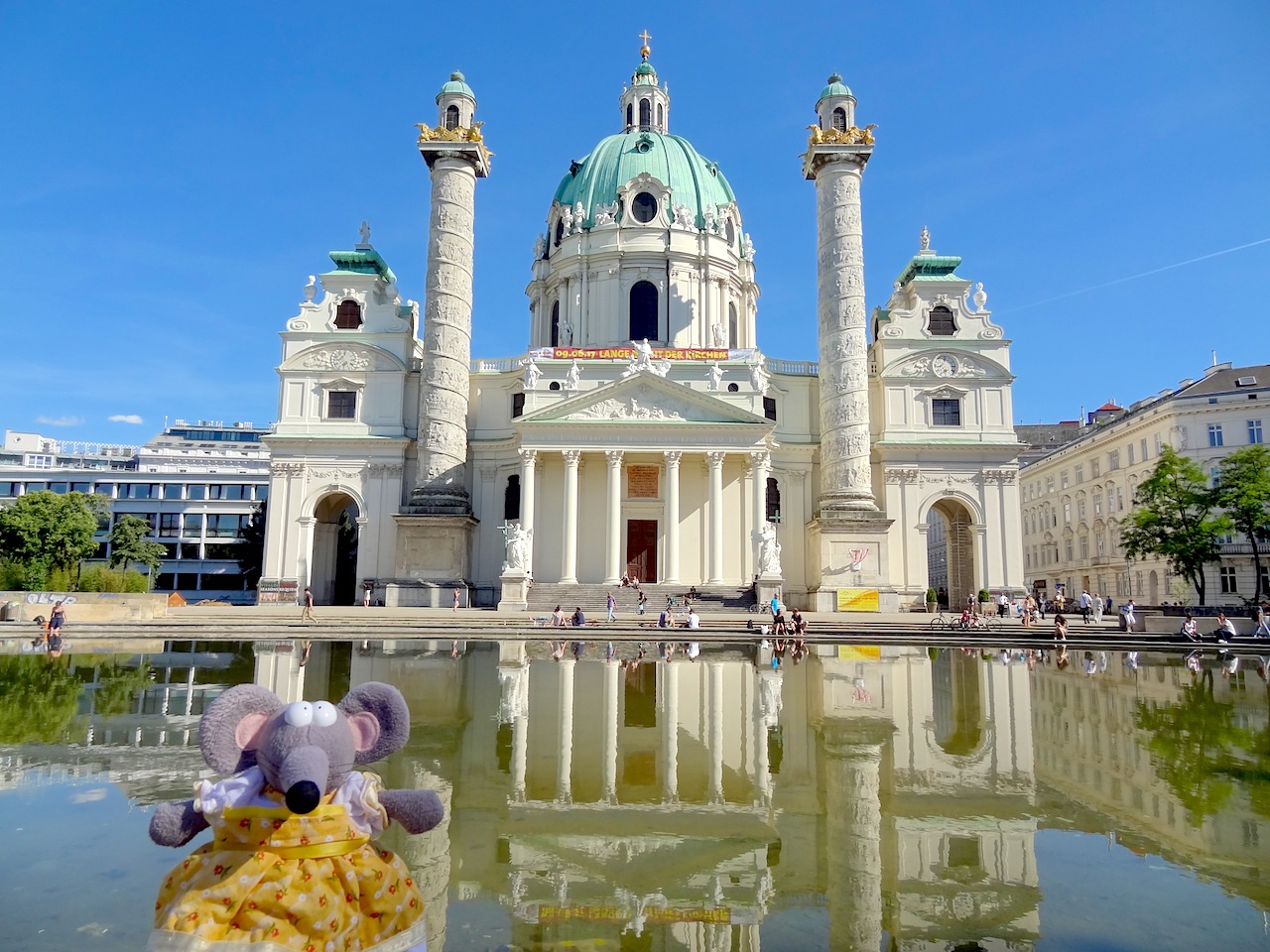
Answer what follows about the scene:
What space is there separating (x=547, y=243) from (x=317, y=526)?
951 inches

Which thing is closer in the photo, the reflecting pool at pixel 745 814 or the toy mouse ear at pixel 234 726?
the toy mouse ear at pixel 234 726

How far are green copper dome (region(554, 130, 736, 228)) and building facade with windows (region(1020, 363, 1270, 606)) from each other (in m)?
31.4

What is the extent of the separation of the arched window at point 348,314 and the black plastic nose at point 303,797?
45.9 meters

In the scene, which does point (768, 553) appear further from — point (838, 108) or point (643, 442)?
point (838, 108)

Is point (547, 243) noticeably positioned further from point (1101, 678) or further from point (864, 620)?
point (1101, 678)

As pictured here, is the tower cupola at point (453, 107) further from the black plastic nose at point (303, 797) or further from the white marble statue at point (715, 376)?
the black plastic nose at point (303, 797)

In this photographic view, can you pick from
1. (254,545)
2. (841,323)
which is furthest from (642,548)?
(254,545)

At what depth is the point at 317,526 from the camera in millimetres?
45000

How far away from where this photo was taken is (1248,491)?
123 feet

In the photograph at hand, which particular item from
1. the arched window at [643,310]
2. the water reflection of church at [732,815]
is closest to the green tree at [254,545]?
the arched window at [643,310]

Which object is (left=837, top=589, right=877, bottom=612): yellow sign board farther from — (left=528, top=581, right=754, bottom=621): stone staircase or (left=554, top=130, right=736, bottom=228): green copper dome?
(left=554, top=130, right=736, bottom=228): green copper dome

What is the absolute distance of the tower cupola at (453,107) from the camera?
43.9 m

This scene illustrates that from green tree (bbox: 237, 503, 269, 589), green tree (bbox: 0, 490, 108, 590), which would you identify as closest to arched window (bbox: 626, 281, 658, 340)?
green tree (bbox: 237, 503, 269, 589)

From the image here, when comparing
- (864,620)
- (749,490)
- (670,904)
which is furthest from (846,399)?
(670,904)
